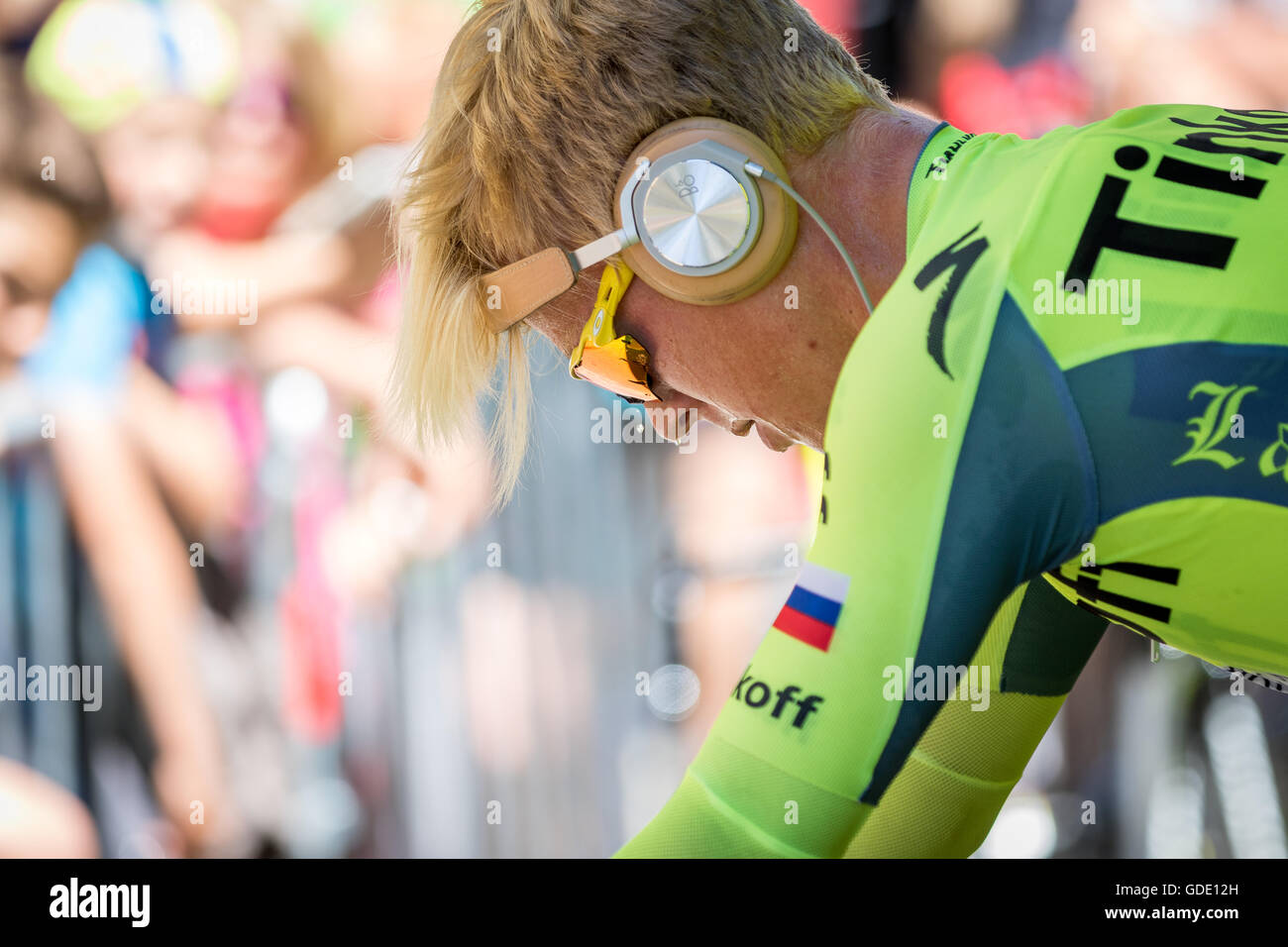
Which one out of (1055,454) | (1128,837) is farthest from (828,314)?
(1128,837)

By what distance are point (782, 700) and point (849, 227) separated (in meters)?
0.49

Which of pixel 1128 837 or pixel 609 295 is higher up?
pixel 609 295

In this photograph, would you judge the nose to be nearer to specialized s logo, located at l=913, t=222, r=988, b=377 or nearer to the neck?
the neck

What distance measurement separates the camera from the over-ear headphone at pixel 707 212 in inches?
41.5

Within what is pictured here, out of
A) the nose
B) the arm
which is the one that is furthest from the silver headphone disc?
the arm

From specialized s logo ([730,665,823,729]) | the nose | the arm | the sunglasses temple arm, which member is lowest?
the arm

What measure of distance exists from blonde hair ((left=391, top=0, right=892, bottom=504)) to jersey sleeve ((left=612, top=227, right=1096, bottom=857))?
1.27 ft

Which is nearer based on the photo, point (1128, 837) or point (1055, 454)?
point (1055, 454)

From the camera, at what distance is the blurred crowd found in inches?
140

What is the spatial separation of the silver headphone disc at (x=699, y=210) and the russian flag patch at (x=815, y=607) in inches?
14.8

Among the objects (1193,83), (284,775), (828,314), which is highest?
(1193,83)

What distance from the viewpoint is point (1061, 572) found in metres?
0.94
